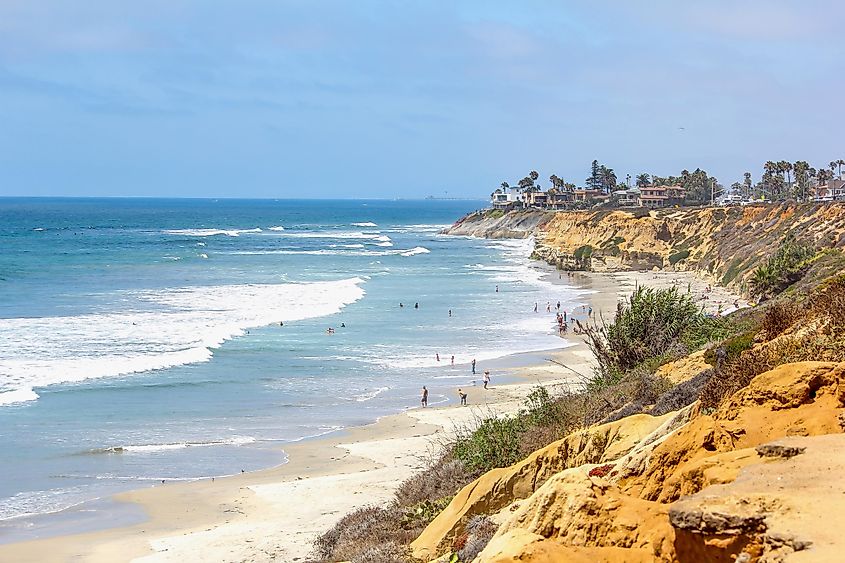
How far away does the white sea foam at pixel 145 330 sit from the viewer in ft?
107

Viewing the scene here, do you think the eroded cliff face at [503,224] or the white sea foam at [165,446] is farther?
the eroded cliff face at [503,224]

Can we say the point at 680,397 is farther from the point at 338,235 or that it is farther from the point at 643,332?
the point at 338,235

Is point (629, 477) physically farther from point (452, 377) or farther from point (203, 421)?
point (452, 377)

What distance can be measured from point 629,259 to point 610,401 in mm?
66340

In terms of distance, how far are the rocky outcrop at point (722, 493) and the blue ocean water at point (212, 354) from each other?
14.4 meters

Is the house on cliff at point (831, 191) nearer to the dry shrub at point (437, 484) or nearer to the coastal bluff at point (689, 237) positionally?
the coastal bluff at point (689, 237)

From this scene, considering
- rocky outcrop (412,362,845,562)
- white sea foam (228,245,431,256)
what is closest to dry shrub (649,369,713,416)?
rocky outcrop (412,362,845,562)

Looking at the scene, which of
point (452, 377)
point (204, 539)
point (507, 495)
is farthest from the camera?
point (452, 377)

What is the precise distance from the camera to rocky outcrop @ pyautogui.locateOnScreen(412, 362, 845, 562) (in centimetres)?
541

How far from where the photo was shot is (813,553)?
16.0 ft

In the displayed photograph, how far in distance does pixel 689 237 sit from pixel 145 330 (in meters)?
54.0

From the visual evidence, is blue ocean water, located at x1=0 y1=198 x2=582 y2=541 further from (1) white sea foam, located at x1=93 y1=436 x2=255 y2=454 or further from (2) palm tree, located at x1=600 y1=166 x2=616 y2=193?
(2) palm tree, located at x1=600 y1=166 x2=616 y2=193

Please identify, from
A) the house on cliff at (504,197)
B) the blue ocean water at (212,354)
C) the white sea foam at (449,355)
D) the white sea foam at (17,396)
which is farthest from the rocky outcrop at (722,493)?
the house on cliff at (504,197)

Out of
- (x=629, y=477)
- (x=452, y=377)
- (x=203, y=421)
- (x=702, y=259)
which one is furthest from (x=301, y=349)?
(x=702, y=259)
